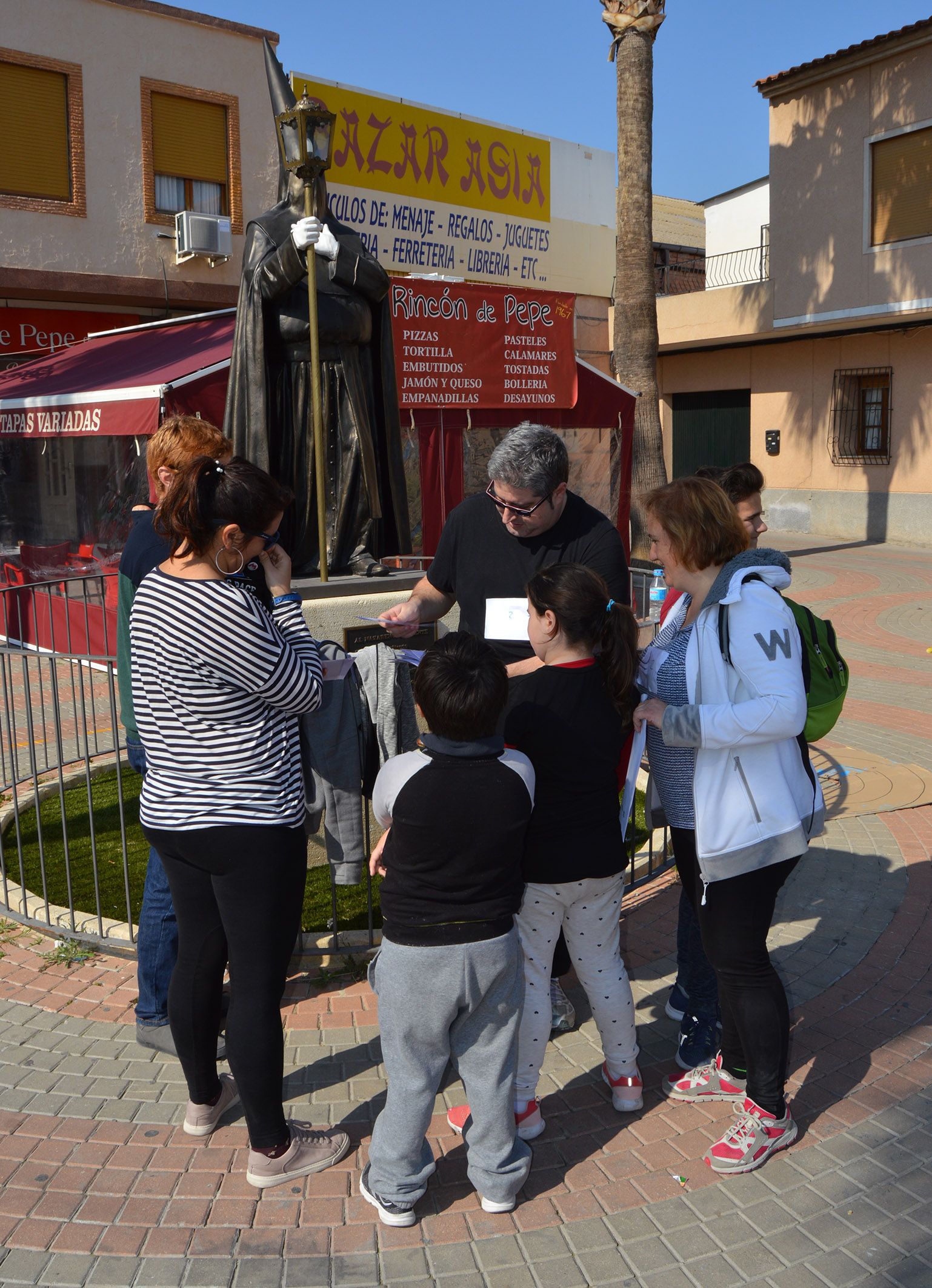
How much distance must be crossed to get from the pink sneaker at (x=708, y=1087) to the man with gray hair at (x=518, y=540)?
1403 mm

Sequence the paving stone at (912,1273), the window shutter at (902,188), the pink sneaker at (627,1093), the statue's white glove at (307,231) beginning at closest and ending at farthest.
→ the paving stone at (912,1273)
the pink sneaker at (627,1093)
the statue's white glove at (307,231)
the window shutter at (902,188)

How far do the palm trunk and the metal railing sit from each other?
649 centimetres


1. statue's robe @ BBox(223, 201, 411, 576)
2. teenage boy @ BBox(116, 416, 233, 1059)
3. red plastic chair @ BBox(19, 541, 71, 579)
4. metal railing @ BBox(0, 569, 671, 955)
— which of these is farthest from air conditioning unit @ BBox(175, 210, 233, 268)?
teenage boy @ BBox(116, 416, 233, 1059)

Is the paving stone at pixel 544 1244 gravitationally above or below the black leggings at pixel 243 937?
below

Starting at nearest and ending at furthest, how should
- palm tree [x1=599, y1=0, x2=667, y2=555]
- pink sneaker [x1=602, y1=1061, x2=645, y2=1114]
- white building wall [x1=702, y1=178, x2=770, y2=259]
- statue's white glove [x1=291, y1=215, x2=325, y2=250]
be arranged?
pink sneaker [x1=602, y1=1061, x2=645, y2=1114]
statue's white glove [x1=291, y1=215, x2=325, y2=250]
palm tree [x1=599, y1=0, x2=667, y2=555]
white building wall [x1=702, y1=178, x2=770, y2=259]

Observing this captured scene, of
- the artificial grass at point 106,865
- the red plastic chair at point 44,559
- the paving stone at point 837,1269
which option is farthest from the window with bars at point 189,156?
the paving stone at point 837,1269

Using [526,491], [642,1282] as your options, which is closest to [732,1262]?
[642,1282]

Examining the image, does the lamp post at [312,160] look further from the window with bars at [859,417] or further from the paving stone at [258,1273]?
the window with bars at [859,417]

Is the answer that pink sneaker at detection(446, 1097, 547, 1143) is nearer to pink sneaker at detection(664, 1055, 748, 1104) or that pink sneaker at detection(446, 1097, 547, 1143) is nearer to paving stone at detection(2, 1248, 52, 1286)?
pink sneaker at detection(664, 1055, 748, 1104)

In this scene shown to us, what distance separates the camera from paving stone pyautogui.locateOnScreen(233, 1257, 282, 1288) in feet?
8.78

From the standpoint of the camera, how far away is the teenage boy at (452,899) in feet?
8.68

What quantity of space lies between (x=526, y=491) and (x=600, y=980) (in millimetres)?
1493

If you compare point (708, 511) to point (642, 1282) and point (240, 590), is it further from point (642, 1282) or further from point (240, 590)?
point (642, 1282)

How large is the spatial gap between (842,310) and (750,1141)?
19.2 m
